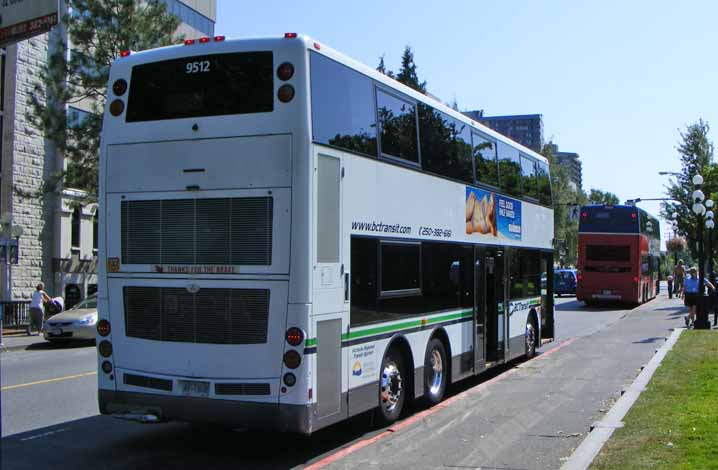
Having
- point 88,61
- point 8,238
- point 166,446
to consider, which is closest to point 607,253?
→ point 88,61

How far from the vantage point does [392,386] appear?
9211 mm

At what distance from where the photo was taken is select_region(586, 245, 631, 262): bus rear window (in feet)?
113

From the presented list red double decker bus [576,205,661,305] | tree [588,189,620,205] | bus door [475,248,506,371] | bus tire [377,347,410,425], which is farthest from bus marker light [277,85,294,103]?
tree [588,189,620,205]

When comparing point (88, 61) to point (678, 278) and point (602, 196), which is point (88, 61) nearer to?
point (678, 278)

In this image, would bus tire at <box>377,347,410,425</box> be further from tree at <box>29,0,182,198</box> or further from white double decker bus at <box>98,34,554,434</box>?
tree at <box>29,0,182,198</box>

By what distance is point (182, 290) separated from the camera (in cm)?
760

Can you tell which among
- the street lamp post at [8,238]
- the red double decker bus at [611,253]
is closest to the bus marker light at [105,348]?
the street lamp post at [8,238]

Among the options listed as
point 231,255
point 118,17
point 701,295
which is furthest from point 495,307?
point 118,17

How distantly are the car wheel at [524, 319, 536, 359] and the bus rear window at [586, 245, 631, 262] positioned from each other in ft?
64.9

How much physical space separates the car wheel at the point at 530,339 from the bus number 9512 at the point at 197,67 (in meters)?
9.70

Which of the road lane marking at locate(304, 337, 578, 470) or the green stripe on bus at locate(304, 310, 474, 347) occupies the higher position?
the green stripe on bus at locate(304, 310, 474, 347)

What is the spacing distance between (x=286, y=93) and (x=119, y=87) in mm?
2029

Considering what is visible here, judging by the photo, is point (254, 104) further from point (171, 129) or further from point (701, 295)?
point (701, 295)

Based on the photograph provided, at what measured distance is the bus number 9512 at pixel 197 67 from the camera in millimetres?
7785
